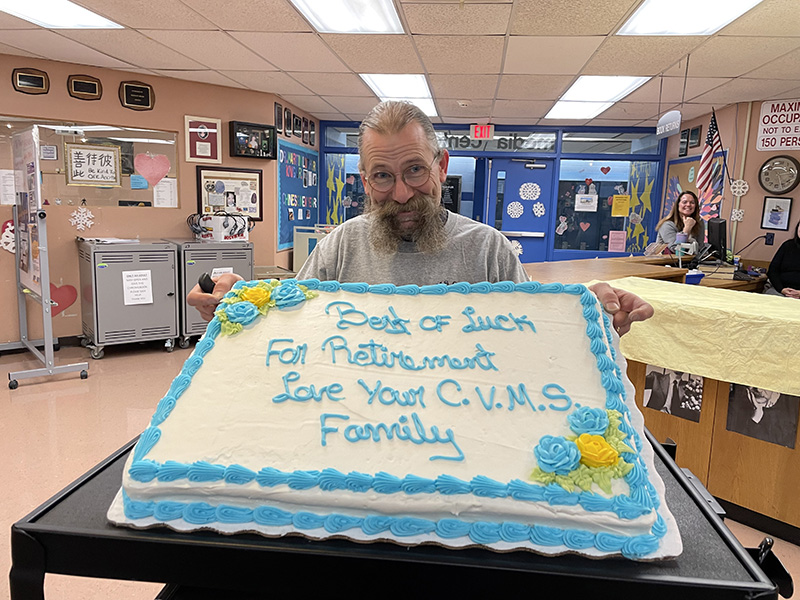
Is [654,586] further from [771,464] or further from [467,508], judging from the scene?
[771,464]

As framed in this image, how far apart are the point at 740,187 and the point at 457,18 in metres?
4.12

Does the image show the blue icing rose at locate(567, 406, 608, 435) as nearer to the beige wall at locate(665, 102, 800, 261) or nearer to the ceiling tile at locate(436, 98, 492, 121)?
the ceiling tile at locate(436, 98, 492, 121)

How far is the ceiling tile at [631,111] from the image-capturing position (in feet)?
18.7

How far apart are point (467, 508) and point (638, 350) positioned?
199cm

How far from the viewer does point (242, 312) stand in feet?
3.65

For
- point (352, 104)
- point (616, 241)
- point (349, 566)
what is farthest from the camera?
point (616, 241)

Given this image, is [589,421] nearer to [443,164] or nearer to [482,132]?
[443,164]

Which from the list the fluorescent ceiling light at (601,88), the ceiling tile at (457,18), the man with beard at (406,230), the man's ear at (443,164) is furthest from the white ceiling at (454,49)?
the man with beard at (406,230)

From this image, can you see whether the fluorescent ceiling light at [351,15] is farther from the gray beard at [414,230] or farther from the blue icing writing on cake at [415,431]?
the blue icing writing on cake at [415,431]

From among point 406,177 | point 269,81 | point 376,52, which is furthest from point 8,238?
point 406,177

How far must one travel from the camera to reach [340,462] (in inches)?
33.3

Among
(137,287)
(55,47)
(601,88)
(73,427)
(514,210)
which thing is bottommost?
(73,427)

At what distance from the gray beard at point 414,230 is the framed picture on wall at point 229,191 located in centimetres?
437

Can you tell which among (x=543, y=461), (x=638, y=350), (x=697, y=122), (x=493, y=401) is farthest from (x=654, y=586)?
(x=697, y=122)
